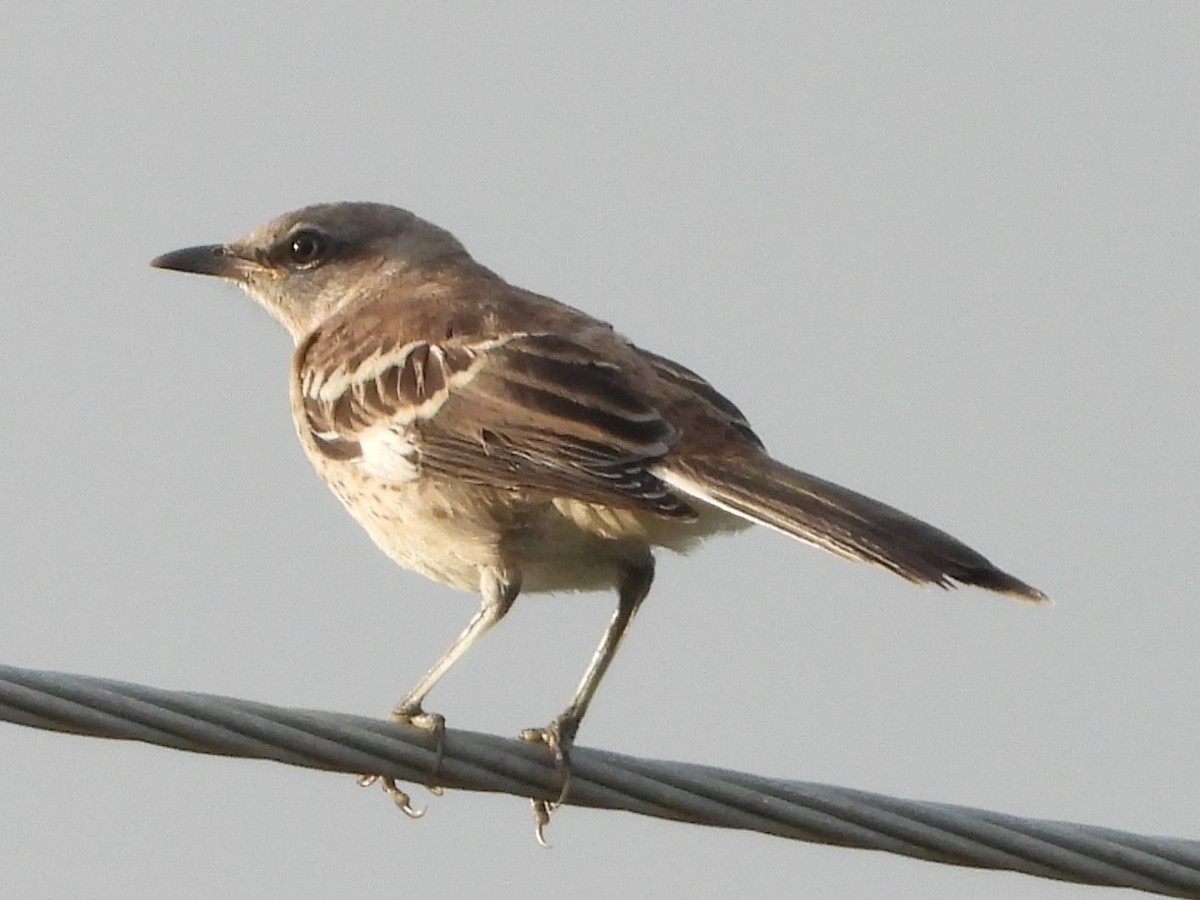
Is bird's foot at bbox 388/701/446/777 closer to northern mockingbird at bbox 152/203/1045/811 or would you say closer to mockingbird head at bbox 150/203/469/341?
northern mockingbird at bbox 152/203/1045/811

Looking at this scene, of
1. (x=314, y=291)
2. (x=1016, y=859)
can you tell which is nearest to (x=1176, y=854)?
(x=1016, y=859)

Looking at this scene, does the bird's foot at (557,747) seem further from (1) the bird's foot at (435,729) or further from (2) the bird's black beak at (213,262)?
(2) the bird's black beak at (213,262)

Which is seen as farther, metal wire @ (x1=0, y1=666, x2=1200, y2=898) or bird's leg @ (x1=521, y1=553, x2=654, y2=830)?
bird's leg @ (x1=521, y1=553, x2=654, y2=830)

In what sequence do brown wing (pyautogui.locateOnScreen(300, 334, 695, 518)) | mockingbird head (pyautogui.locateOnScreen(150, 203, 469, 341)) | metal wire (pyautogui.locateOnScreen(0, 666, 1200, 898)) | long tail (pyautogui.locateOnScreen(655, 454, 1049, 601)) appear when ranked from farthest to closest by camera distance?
1. mockingbird head (pyautogui.locateOnScreen(150, 203, 469, 341))
2. brown wing (pyautogui.locateOnScreen(300, 334, 695, 518))
3. long tail (pyautogui.locateOnScreen(655, 454, 1049, 601))
4. metal wire (pyautogui.locateOnScreen(0, 666, 1200, 898))

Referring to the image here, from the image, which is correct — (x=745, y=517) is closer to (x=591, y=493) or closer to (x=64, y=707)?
(x=591, y=493)

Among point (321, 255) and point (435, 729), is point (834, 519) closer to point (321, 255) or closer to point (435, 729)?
point (435, 729)

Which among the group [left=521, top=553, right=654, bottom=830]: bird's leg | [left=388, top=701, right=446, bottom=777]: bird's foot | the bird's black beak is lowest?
[left=388, top=701, right=446, bottom=777]: bird's foot

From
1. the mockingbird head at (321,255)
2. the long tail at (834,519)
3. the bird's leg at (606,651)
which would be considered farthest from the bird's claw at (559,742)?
the mockingbird head at (321,255)

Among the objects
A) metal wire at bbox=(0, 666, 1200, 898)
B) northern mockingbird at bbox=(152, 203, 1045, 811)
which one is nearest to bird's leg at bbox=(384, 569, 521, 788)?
northern mockingbird at bbox=(152, 203, 1045, 811)
